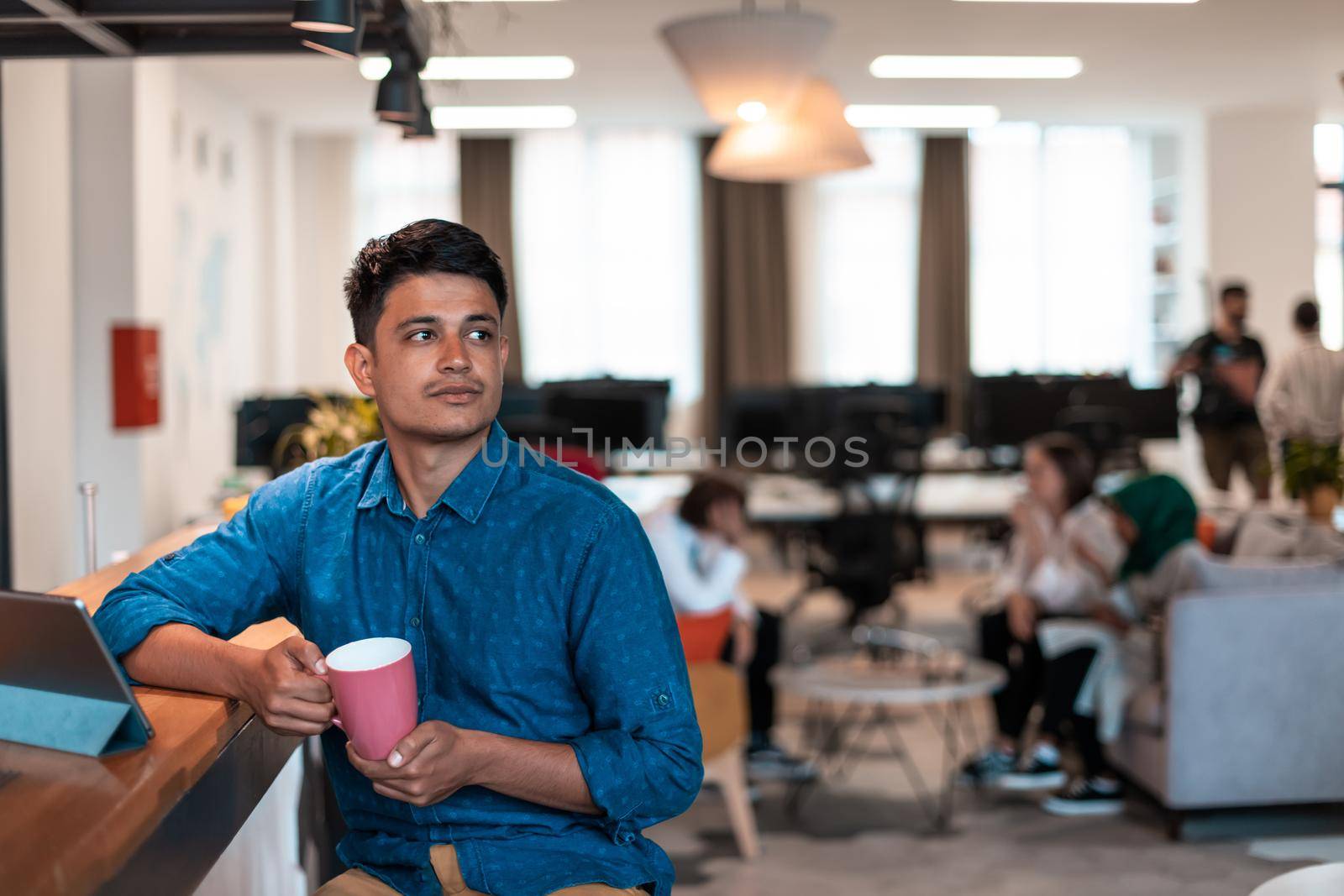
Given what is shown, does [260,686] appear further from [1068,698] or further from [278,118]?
[278,118]

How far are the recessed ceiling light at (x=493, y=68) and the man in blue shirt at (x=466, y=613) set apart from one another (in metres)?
6.48

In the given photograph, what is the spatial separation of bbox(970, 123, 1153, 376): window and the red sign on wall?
7576 millimetres

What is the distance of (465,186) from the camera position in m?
11.5

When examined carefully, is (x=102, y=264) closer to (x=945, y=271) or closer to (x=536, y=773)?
(x=536, y=773)

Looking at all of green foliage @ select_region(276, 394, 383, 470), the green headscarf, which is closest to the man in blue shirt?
green foliage @ select_region(276, 394, 383, 470)

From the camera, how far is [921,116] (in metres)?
10.0

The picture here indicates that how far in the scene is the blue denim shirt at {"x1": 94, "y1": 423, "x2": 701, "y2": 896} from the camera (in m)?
1.48

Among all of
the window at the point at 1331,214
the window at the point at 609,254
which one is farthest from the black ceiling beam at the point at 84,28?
the window at the point at 1331,214

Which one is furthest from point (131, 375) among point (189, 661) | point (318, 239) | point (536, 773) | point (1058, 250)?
point (1058, 250)

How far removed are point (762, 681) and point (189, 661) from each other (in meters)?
3.34

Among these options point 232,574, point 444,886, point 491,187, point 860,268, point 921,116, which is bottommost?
point 444,886

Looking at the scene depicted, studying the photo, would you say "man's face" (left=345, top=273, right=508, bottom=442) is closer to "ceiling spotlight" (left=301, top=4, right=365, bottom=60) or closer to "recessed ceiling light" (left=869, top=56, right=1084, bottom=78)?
"ceiling spotlight" (left=301, top=4, right=365, bottom=60)

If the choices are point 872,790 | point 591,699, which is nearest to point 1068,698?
point 872,790

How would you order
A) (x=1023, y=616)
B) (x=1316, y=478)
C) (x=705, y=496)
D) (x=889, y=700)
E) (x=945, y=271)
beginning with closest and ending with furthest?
(x=889, y=700) → (x=705, y=496) → (x=1023, y=616) → (x=1316, y=478) → (x=945, y=271)
